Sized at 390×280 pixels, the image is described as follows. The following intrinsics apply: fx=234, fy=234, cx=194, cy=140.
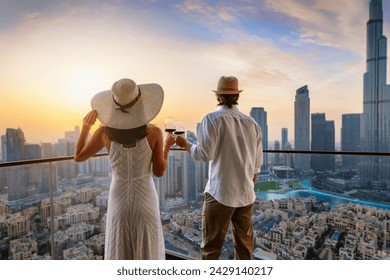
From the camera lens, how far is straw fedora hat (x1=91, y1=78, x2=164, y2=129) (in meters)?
1.26

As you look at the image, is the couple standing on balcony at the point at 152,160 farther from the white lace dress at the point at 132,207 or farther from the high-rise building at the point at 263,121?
the high-rise building at the point at 263,121

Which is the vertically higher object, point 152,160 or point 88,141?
point 88,141

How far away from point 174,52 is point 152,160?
211 centimetres

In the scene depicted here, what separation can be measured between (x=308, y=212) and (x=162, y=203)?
1413mm

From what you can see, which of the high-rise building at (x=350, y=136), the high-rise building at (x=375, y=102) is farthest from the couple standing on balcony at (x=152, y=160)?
the high-rise building at (x=375, y=102)

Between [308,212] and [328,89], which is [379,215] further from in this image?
[328,89]

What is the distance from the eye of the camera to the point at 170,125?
1.68 m

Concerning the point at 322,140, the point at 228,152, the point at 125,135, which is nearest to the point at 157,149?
the point at 125,135

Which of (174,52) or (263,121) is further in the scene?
(174,52)

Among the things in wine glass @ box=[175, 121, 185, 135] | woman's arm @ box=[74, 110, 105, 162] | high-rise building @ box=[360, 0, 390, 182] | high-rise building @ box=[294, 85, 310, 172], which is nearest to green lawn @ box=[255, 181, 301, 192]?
high-rise building @ box=[294, 85, 310, 172]

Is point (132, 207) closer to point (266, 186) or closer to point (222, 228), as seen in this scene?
point (222, 228)

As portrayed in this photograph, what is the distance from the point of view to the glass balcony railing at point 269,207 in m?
1.95

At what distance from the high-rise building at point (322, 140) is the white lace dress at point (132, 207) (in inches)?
62.5
